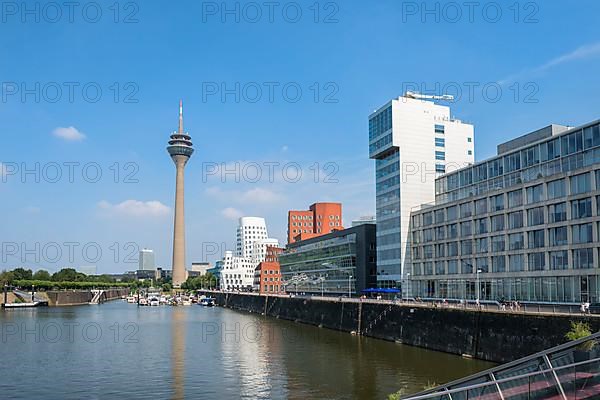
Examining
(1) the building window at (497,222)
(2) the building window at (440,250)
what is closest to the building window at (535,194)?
(1) the building window at (497,222)

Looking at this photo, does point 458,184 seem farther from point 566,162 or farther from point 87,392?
point 87,392

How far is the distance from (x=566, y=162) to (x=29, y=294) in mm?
175800

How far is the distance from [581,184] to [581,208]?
2765mm

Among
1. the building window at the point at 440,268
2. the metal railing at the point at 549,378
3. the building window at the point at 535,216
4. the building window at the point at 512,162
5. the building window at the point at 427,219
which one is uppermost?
the building window at the point at 512,162

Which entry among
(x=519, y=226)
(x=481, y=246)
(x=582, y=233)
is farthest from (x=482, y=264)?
(x=582, y=233)

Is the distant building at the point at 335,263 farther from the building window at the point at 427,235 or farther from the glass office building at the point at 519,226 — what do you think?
the building window at the point at 427,235

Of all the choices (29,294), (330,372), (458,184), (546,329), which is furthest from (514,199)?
(29,294)

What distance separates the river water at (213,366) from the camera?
46.1 m

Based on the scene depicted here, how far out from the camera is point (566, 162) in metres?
76.0

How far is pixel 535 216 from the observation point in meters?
78.2

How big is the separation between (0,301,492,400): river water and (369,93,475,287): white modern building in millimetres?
28974

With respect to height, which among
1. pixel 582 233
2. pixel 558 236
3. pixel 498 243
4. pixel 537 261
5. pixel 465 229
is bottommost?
pixel 537 261

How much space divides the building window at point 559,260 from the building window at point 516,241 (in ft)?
18.6

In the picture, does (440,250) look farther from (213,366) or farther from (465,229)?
(213,366)
